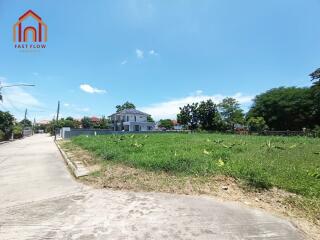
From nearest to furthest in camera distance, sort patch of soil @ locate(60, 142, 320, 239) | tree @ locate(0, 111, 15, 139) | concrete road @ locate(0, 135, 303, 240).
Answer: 1. concrete road @ locate(0, 135, 303, 240)
2. patch of soil @ locate(60, 142, 320, 239)
3. tree @ locate(0, 111, 15, 139)

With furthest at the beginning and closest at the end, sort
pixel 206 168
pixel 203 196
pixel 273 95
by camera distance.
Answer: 1. pixel 273 95
2. pixel 206 168
3. pixel 203 196

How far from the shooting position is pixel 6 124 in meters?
41.8

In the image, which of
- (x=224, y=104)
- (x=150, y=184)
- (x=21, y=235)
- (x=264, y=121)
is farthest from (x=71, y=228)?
(x=224, y=104)

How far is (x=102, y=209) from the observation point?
5211mm

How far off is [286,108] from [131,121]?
3324 cm

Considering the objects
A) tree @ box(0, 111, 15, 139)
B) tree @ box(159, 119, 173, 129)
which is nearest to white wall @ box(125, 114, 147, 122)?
tree @ box(159, 119, 173, 129)

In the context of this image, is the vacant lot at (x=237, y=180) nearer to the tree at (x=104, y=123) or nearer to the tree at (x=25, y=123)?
the tree at (x=104, y=123)

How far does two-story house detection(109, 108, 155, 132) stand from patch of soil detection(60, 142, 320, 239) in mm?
54761

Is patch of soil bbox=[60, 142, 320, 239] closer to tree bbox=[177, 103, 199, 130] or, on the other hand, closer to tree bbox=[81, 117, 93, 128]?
tree bbox=[177, 103, 199, 130]

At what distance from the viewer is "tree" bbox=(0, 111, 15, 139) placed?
4009cm

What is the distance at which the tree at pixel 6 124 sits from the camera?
4009 cm

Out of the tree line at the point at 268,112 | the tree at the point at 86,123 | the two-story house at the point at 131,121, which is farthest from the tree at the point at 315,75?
the tree at the point at 86,123

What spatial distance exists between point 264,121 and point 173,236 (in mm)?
46947

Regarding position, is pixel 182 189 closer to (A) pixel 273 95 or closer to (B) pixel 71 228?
(B) pixel 71 228
